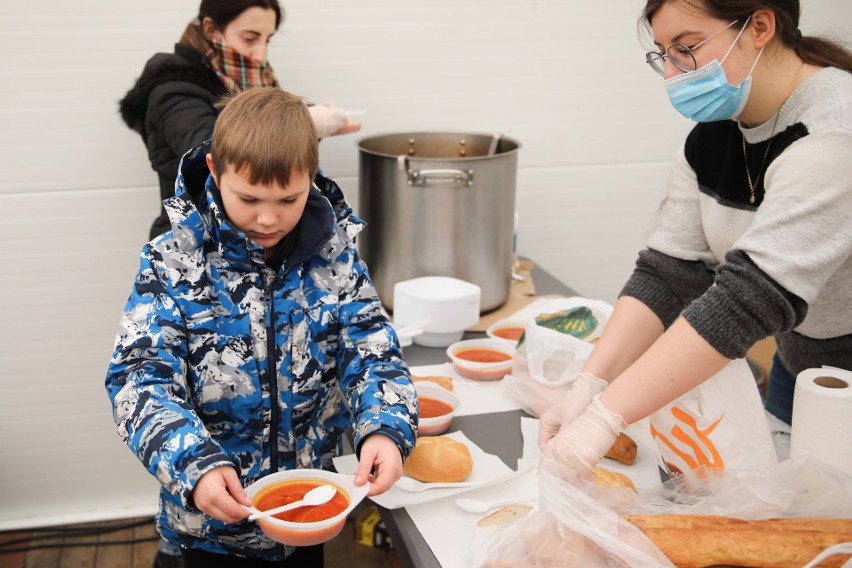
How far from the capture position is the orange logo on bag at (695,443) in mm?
1319

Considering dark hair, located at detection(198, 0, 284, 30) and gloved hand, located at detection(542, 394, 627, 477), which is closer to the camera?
gloved hand, located at detection(542, 394, 627, 477)

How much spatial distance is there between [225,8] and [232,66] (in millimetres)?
159

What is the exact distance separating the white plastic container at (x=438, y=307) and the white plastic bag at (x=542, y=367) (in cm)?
29

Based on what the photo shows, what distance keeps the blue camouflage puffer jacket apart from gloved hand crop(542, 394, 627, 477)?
0.26m

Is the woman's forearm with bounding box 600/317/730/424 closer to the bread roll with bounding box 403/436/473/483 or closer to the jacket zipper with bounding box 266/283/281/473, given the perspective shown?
the bread roll with bounding box 403/436/473/483

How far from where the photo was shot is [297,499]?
1.21m

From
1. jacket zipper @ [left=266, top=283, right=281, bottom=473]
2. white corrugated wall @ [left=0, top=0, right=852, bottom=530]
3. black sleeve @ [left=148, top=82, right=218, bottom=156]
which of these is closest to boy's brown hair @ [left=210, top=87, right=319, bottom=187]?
jacket zipper @ [left=266, top=283, right=281, bottom=473]

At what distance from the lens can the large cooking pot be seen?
209 cm

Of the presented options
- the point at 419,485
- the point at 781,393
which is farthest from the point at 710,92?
the point at 419,485

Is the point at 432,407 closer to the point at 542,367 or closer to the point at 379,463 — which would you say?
the point at 542,367

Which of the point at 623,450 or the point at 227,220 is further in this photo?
the point at 623,450

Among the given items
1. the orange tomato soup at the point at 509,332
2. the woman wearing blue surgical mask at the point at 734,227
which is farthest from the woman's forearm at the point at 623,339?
the orange tomato soup at the point at 509,332

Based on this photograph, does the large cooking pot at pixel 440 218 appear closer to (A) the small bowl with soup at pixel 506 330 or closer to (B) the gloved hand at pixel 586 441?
(A) the small bowl with soup at pixel 506 330

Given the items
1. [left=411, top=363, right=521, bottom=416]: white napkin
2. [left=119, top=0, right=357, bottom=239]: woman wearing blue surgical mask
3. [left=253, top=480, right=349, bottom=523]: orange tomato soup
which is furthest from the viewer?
[left=119, top=0, right=357, bottom=239]: woman wearing blue surgical mask
